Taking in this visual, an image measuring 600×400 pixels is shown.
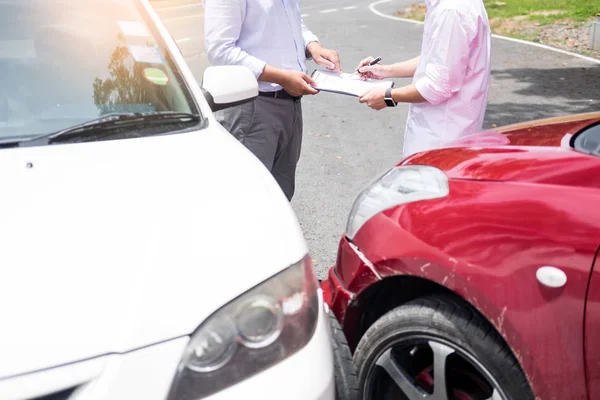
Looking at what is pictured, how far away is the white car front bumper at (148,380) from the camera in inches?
→ 62.8

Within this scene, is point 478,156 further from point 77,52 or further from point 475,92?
point 77,52

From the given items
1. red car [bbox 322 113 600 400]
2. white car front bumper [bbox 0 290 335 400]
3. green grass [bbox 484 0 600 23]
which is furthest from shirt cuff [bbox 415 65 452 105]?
green grass [bbox 484 0 600 23]

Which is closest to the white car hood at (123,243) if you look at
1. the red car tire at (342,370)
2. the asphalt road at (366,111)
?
the red car tire at (342,370)

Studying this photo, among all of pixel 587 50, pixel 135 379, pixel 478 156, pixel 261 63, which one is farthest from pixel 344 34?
pixel 135 379

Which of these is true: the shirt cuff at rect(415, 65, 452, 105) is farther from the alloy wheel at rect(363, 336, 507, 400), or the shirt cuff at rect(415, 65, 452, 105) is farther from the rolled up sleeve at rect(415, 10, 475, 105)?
the alloy wheel at rect(363, 336, 507, 400)

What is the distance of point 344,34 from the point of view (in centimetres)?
1655

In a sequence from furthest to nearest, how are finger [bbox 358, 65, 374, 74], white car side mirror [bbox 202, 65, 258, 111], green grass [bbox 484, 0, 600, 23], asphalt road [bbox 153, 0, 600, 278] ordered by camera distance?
green grass [bbox 484, 0, 600, 23]
asphalt road [bbox 153, 0, 600, 278]
finger [bbox 358, 65, 374, 74]
white car side mirror [bbox 202, 65, 258, 111]

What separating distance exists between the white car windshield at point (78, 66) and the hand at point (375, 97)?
3.33 feet

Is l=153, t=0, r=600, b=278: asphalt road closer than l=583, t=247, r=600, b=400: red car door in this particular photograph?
No

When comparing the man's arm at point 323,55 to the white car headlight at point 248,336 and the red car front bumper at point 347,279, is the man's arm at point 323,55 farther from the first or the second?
the white car headlight at point 248,336

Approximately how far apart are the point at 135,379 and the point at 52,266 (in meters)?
0.36

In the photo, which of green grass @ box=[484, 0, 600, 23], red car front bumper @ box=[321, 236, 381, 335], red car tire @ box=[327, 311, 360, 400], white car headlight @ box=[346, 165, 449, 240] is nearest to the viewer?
red car tire @ box=[327, 311, 360, 400]

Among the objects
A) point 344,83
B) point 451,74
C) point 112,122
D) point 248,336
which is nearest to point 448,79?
point 451,74

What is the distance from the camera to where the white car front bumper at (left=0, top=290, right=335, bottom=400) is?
1.59 m
